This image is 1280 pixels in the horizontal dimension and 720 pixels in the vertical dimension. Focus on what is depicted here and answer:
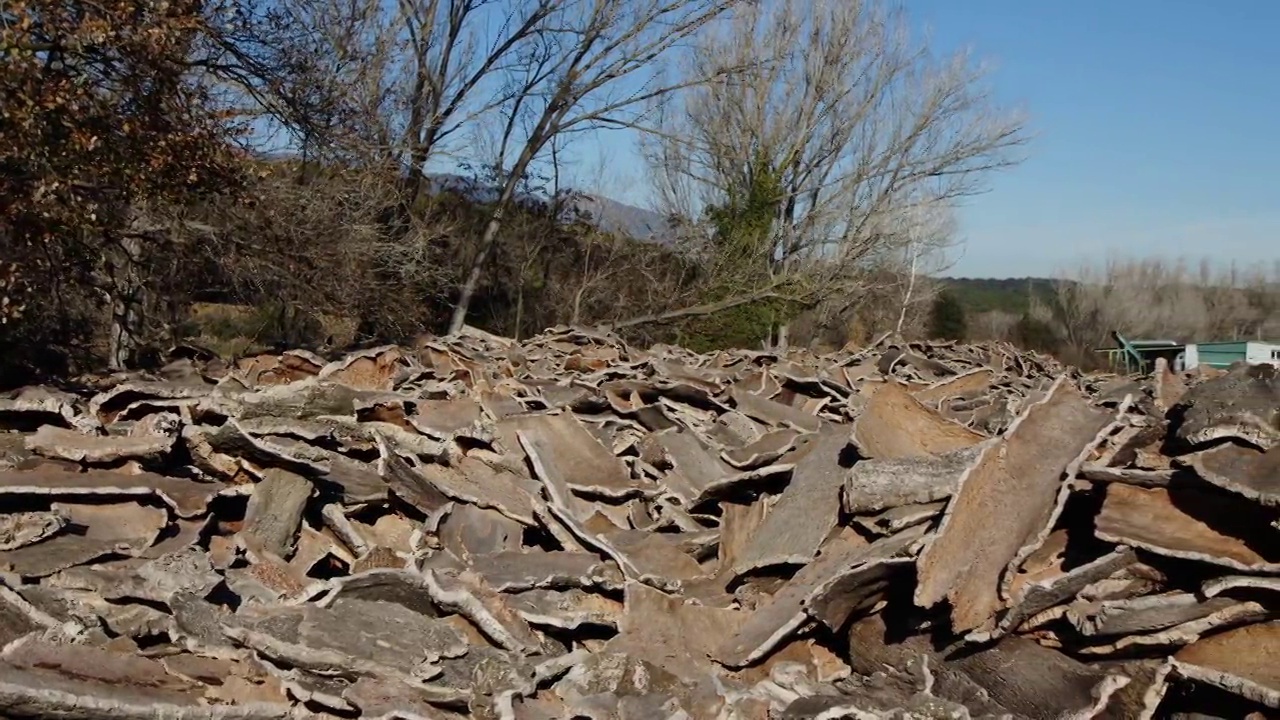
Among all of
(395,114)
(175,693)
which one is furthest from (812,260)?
(175,693)

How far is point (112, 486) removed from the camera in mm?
3186

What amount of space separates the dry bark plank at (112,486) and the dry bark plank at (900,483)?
204 cm

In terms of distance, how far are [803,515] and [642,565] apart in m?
0.49

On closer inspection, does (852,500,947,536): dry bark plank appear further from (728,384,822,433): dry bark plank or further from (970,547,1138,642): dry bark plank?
(728,384,822,433): dry bark plank

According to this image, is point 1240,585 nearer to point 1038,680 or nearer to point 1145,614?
point 1145,614

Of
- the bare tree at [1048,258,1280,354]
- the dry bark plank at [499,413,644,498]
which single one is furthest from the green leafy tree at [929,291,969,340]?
the dry bark plank at [499,413,644,498]

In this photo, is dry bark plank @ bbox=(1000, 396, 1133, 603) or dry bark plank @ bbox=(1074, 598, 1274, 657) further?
dry bark plank @ bbox=(1000, 396, 1133, 603)

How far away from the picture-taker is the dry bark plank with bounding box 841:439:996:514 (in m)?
2.80

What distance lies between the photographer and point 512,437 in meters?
3.88

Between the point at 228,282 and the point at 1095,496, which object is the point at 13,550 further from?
the point at 228,282

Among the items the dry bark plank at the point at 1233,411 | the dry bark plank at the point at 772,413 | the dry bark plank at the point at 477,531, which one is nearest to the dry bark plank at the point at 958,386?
the dry bark plank at the point at 772,413

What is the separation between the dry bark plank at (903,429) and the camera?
3164 mm

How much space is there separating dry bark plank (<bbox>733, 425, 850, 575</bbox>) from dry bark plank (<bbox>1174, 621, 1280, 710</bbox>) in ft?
3.07

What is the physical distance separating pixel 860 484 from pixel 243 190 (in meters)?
5.59
